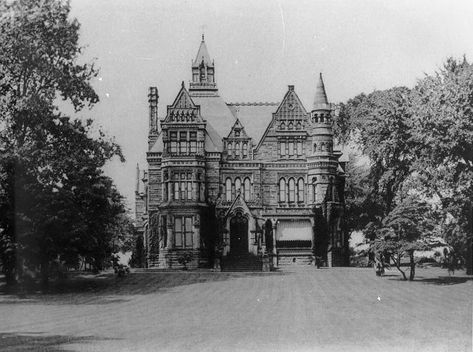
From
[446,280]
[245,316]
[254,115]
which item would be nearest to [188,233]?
[254,115]

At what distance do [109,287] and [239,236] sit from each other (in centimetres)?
1937

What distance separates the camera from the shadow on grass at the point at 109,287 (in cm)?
2936

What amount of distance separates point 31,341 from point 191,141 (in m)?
35.4

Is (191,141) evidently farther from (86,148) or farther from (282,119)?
(86,148)

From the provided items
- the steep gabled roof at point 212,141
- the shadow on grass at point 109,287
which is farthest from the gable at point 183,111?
the shadow on grass at point 109,287

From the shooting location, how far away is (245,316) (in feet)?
75.3

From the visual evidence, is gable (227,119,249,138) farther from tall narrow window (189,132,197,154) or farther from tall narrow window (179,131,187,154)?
tall narrow window (179,131,187,154)

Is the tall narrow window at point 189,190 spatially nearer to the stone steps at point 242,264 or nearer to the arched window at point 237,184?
the arched window at point 237,184

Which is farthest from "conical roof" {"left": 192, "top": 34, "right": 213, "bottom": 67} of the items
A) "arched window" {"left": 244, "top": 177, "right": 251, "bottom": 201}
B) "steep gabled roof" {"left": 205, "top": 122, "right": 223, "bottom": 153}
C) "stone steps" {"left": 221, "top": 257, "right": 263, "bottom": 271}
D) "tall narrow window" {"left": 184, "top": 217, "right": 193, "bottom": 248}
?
"stone steps" {"left": 221, "top": 257, "right": 263, "bottom": 271}

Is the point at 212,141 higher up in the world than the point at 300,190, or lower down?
higher up

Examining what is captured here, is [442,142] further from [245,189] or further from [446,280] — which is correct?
[245,189]

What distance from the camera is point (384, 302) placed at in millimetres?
26641

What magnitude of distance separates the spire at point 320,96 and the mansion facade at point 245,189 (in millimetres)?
80

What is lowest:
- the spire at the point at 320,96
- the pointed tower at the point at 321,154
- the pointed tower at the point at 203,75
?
the pointed tower at the point at 321,154
